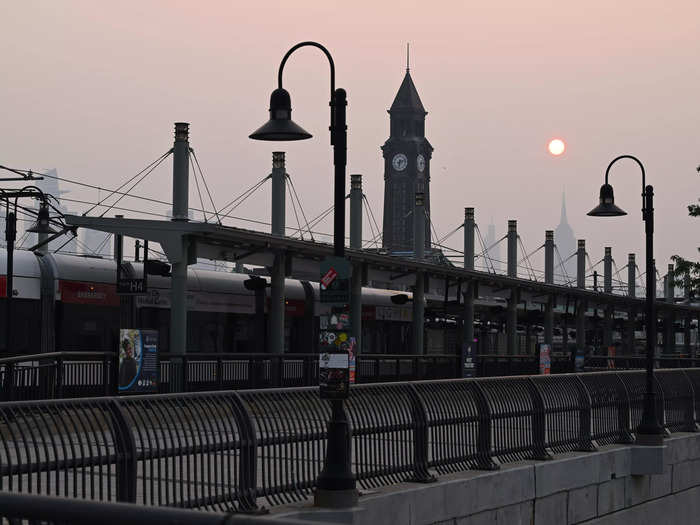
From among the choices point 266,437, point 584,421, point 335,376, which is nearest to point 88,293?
point 584,421

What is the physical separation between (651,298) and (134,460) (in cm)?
1519

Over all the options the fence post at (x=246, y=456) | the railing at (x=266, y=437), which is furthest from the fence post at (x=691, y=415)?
the fence post at (x=246, y=456)

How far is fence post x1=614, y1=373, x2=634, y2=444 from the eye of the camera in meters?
20.8

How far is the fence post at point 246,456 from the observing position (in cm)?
1165

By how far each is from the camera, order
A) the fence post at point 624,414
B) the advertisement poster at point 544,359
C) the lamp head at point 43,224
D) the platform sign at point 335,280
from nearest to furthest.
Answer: the platform sign at point 335,280, the fence post at point 624,414, the lamp head at point 43,224, the advertisement poster at point 544,359

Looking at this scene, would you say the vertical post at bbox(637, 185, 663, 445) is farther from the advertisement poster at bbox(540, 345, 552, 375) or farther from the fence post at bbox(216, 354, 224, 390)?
the advertisement poster at bbox(540, 345, 552, 375)

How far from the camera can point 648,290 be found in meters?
23.5

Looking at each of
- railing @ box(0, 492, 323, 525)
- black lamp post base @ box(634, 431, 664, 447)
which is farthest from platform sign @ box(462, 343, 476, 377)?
railing @ box(0, 492, 323, 525)

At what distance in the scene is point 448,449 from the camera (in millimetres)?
14867

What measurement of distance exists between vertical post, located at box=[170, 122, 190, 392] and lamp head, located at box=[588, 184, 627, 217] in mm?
8346

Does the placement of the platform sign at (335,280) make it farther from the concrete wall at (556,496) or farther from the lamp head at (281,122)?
the concrete wall at (556,496)

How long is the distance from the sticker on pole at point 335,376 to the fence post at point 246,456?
0.94 metres

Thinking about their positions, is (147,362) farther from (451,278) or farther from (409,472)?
(451,278)

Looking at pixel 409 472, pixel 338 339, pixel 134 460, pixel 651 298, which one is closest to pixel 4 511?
pixel 134 460
